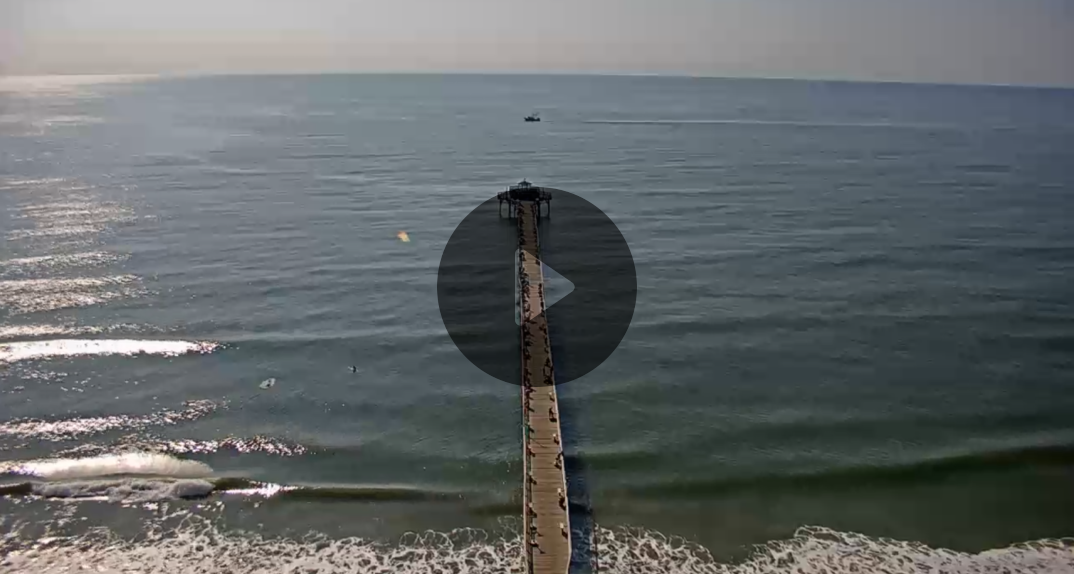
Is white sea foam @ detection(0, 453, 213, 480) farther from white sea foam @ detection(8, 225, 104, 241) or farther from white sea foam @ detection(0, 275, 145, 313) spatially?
white sea foam @ detection(8, 225, 104, 241)

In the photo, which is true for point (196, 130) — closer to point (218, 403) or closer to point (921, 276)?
point (218, 403)

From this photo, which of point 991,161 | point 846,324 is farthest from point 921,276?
point 991,161

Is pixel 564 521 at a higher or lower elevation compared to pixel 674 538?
higher
